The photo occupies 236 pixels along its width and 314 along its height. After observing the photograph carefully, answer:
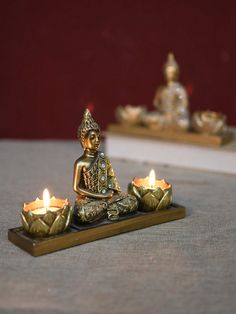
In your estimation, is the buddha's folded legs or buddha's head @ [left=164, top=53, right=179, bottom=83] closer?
the buddha's folded legs

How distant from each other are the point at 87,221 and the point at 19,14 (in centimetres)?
108

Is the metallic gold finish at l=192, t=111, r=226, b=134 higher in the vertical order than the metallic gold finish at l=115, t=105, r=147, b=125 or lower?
lower

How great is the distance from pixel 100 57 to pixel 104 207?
1.00 meters

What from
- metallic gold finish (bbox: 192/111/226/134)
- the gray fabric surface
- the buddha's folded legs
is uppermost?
metallic gold finish (bbox: 192/111/226/134)

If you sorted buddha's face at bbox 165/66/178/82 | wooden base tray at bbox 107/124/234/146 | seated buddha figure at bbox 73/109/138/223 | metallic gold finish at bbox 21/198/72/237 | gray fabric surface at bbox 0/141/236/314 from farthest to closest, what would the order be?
buddha's face at bbox 165/66/178/82 → wooden base tray at bbox 107/124/234/146 → seated buddha figure at bbox 73/109/138/223 → metallic gold finish at bbox 21/198/72/237 → gray fabric surface at bbox 0/141/236/314

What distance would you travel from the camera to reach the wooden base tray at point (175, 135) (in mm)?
1654

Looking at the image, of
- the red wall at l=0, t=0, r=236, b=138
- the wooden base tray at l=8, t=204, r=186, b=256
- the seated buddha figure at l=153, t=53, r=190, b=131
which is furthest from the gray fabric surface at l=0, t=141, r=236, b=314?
the red wall at l=0, t=0, r=236, b=138

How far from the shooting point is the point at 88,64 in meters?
2.03

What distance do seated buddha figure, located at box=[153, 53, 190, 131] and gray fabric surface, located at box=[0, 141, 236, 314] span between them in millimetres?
367

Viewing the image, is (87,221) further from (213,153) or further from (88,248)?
(213,153)

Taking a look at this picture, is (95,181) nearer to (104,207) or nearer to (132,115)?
(104,207)

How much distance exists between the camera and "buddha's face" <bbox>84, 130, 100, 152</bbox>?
1.16 m

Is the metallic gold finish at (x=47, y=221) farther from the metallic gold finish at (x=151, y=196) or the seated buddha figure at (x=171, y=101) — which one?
the seated buddha figure at (x=171, y=101)

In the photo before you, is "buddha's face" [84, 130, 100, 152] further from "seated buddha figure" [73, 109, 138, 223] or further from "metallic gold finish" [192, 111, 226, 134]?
"metallic gold finish" [192, 111, 226, 134]
